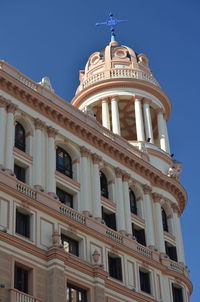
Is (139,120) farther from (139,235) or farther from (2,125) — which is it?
(2,125)

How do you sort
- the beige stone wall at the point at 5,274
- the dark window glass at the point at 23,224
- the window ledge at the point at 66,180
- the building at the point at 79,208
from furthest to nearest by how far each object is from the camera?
1. the window ledge at the point at 66,180
2. the dark window glass at the point at 23,224
3. the building at the point at 79,208
4. the beige stone wall at the point at 5,274

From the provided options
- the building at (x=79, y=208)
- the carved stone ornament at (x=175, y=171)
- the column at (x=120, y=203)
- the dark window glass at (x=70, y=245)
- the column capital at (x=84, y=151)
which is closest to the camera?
the building at (x=79, y=208)

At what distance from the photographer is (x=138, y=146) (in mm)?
54344

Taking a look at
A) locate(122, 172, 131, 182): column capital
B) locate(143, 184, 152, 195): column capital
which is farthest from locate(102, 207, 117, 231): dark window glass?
locate(143, 184, 152, 195): column capital

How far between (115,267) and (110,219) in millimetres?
3646

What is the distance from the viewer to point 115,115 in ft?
189

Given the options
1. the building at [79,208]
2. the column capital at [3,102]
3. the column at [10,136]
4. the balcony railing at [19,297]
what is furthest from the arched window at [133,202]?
the balcony railing at [19,297]

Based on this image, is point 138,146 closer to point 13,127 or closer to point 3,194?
point 13,127

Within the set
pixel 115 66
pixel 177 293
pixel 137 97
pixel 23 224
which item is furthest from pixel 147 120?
pixel 23 224

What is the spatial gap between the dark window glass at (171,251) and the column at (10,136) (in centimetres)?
1400

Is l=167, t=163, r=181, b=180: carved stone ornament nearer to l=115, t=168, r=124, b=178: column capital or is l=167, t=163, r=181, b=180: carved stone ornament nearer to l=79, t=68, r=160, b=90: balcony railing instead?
l=115, t=168, r=124, b=178: column capital

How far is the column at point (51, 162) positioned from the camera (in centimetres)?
4262

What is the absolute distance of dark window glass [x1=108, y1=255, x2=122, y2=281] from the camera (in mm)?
43375

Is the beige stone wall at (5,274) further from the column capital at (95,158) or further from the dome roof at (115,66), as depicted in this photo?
the dome roof at (115,66)
